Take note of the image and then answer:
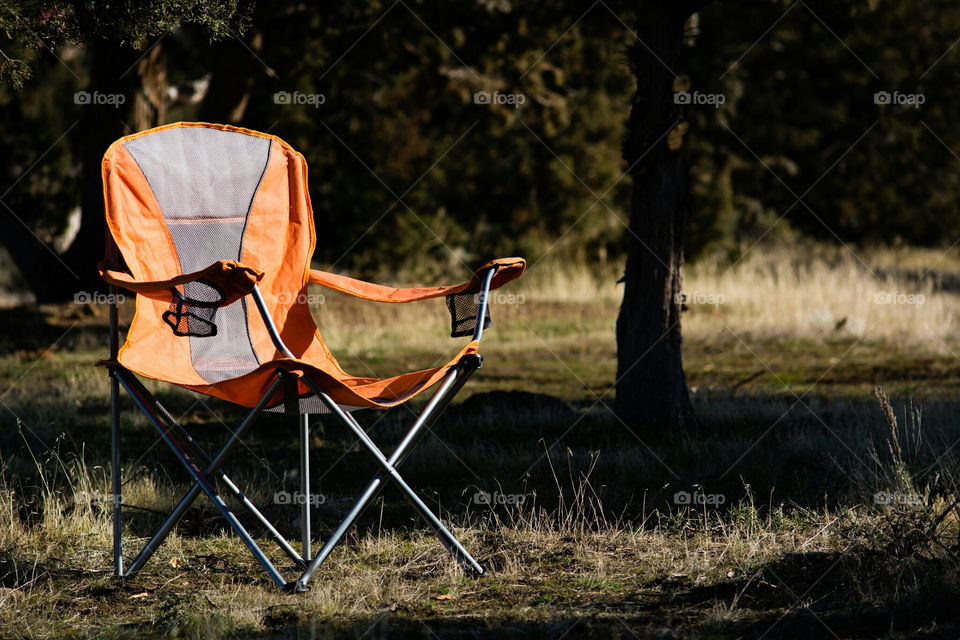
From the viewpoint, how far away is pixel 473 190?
14008 mm

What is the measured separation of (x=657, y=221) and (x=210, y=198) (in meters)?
2.13

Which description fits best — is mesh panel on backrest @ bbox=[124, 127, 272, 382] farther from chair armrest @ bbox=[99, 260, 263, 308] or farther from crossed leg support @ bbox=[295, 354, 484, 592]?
crossed leg support @ bbox=[295, 354, 484, 592]

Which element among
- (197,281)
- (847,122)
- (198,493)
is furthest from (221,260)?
(847,122)

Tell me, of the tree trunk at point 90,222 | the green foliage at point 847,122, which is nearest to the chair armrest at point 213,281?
the tree trunk at point 90,222

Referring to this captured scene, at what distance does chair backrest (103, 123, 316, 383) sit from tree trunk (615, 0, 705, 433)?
67.0 inches

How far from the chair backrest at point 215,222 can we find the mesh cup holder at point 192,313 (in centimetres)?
2

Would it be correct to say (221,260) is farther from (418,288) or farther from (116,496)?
Answer: (116,496)

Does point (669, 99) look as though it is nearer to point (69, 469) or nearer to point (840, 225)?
point (69, 469)

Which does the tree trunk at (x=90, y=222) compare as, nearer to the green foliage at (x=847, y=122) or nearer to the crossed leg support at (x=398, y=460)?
the crossed leg support at (x=398, y=460)

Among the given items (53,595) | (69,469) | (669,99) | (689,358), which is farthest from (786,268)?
(53,595)

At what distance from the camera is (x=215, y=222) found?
3768 mm

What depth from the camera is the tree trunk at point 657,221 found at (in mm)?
4793

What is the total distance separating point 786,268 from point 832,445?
8.62 m

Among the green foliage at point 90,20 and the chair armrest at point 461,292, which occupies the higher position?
the green foliage at point 90,20
